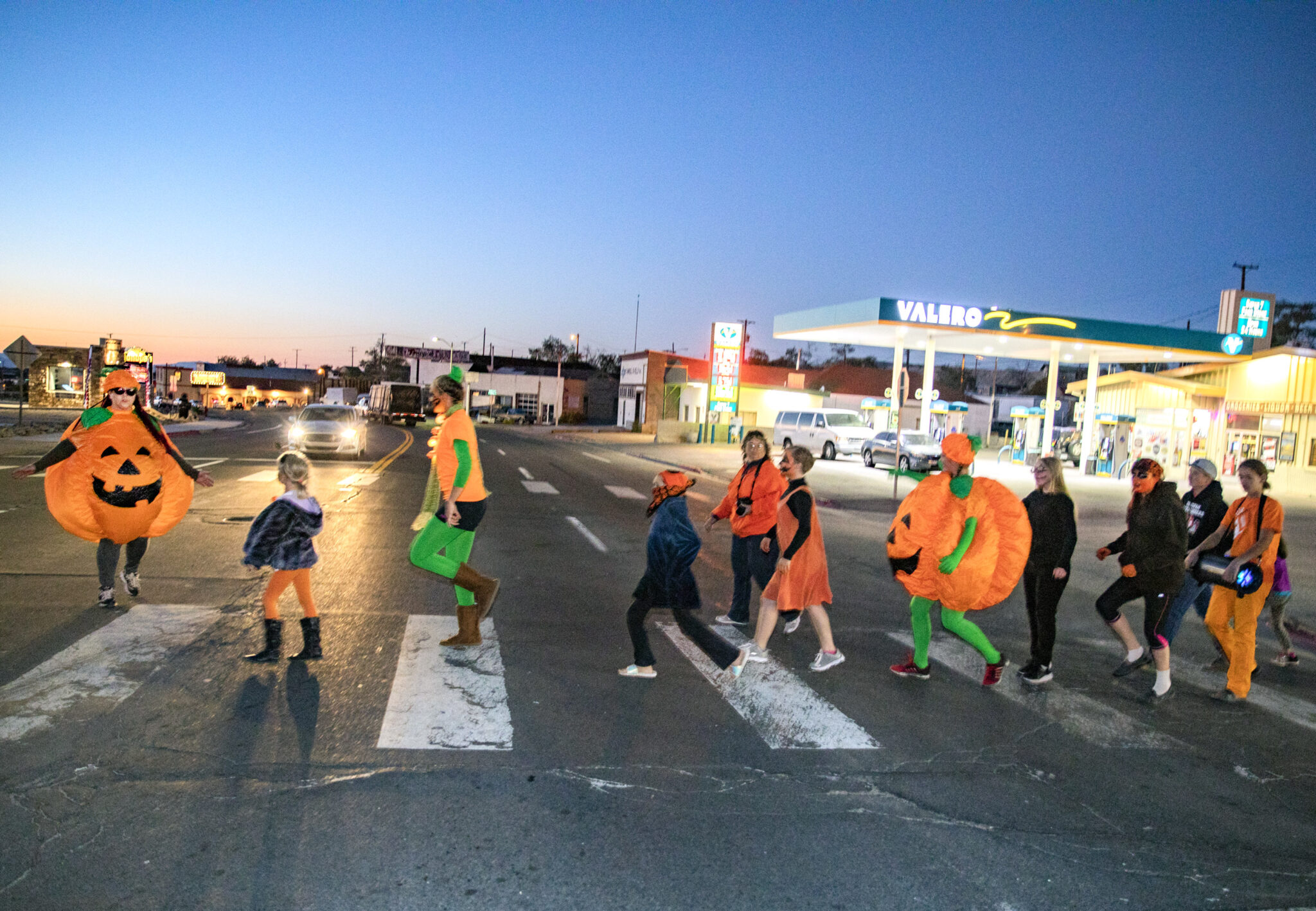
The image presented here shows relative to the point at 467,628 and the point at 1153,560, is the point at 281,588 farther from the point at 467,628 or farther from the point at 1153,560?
the point at 1153,560

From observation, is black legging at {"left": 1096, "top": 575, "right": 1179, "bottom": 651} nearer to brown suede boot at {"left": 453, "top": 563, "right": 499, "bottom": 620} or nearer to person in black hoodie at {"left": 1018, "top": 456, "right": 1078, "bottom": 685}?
person in black hoodie at {"left": 1018, "top": 456, "right": 1078, "bottom": 685}

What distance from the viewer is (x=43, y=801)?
3.71 meters

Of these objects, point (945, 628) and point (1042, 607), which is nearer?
point (945, 628)

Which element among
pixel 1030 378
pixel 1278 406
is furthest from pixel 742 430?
pixel 1030 378

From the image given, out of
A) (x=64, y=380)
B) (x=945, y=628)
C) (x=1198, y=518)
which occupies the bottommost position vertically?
(x=64, y=380)

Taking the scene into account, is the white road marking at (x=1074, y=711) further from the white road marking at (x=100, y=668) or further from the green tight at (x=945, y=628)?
the white road marking at (x=100, y=668)

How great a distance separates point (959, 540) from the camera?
561cm

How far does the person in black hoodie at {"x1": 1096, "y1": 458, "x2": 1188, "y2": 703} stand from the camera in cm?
589

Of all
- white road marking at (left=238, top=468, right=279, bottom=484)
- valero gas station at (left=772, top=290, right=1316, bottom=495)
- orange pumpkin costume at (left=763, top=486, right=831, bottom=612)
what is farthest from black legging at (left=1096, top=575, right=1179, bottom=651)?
valero gas station at (left=772, top=290, right=1316, bottom=495)

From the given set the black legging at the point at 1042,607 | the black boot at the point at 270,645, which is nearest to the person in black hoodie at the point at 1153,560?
the black legging at the point at 1042,607

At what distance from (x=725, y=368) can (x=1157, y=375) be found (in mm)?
17639

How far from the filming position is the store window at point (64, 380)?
6706cm

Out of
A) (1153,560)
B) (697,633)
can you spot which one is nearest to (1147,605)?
(1153,560)

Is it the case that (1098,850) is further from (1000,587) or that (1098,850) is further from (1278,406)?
(1278,406)
